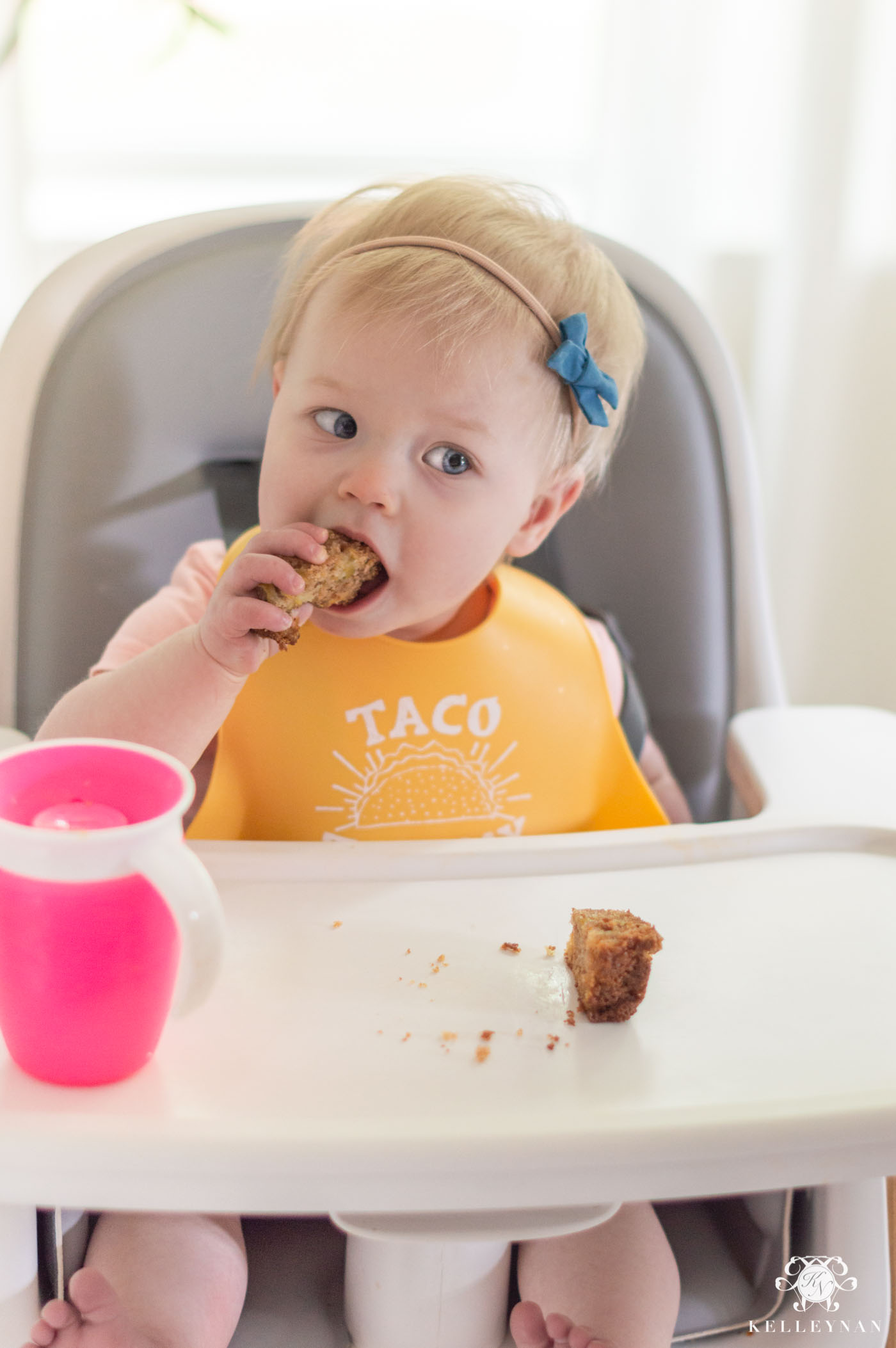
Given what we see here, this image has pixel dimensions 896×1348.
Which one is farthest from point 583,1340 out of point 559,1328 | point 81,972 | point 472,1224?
point 81,972

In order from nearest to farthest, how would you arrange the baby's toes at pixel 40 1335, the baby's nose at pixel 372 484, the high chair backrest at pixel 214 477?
the baby's toes at pixel 40 1335 → the baby's nose at pixel 372 484 → the high chair backrest at pixel 214 477

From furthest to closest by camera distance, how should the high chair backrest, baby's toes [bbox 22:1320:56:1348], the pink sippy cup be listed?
1. the high chair backrest
2. baby's toes [bbox 22:1320:56:1348]
3. the pink sippy cup

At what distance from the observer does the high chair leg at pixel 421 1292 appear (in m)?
0.74

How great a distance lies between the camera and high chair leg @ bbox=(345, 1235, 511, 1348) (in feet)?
2.44

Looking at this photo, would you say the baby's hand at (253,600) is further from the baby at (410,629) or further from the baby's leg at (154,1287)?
the baby's leg at (154,1287)

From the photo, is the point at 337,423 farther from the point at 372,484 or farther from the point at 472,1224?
the point at 472,1224

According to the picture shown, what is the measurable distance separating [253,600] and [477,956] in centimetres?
26

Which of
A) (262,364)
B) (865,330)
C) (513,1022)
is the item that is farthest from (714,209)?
(513,1022)

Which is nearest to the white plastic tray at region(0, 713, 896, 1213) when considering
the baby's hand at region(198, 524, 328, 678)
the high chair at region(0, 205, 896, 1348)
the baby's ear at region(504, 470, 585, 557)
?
the high chair at region(0, 205, 896, 1348)

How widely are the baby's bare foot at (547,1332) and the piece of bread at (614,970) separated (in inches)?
11.5

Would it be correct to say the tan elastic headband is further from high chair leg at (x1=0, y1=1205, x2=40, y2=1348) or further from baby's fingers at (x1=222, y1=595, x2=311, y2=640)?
high chair leg at (x1=0, y1=1205, x2=40, y2=1348)

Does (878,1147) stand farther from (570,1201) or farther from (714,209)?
(714,209)

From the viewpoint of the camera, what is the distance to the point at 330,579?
783 mm

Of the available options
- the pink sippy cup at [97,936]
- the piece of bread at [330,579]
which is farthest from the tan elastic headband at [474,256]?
the pink sippy cup at [97,936]
